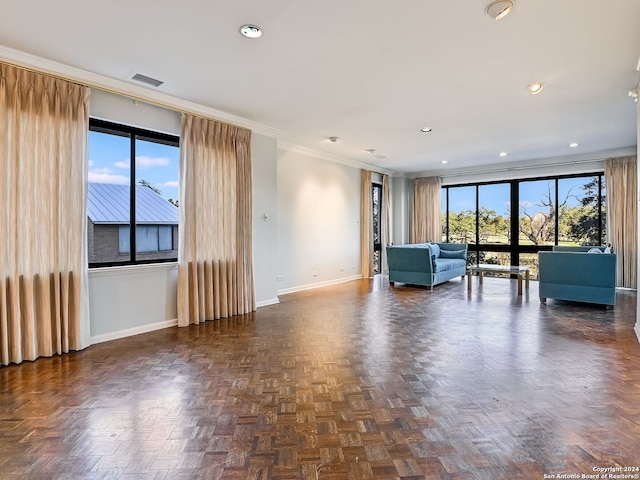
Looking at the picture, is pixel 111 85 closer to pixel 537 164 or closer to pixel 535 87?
pixel 535 87

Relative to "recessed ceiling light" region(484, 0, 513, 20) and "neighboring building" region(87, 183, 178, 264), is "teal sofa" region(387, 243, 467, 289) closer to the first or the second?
"neighboring building" region(87, 183, 178, 264)

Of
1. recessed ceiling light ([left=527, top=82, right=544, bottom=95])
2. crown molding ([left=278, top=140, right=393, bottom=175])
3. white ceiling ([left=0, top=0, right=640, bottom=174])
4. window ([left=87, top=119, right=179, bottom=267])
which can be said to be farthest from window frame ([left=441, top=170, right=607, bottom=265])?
window ([left=87, top=119, right=179, bottom=267])

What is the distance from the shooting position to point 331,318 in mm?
4766

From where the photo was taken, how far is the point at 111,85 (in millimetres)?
3770

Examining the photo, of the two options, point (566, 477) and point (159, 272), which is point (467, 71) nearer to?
point (566, 477)

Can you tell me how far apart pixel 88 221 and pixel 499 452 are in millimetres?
4242

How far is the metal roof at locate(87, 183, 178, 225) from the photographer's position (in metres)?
3.90

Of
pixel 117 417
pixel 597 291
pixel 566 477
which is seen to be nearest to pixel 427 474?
pixel 566 477

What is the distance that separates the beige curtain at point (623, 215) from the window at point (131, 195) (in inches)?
326

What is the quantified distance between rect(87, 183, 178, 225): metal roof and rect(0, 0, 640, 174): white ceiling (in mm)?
1235

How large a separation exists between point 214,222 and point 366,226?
4741 mm

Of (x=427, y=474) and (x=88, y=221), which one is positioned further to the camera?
(x=88, y=221)

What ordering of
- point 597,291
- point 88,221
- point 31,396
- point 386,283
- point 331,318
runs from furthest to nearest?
1. point 386,283
2. point 597,291
3. point 331,318
4. point 88,221
5. point 31,396

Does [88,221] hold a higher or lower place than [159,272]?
higher
